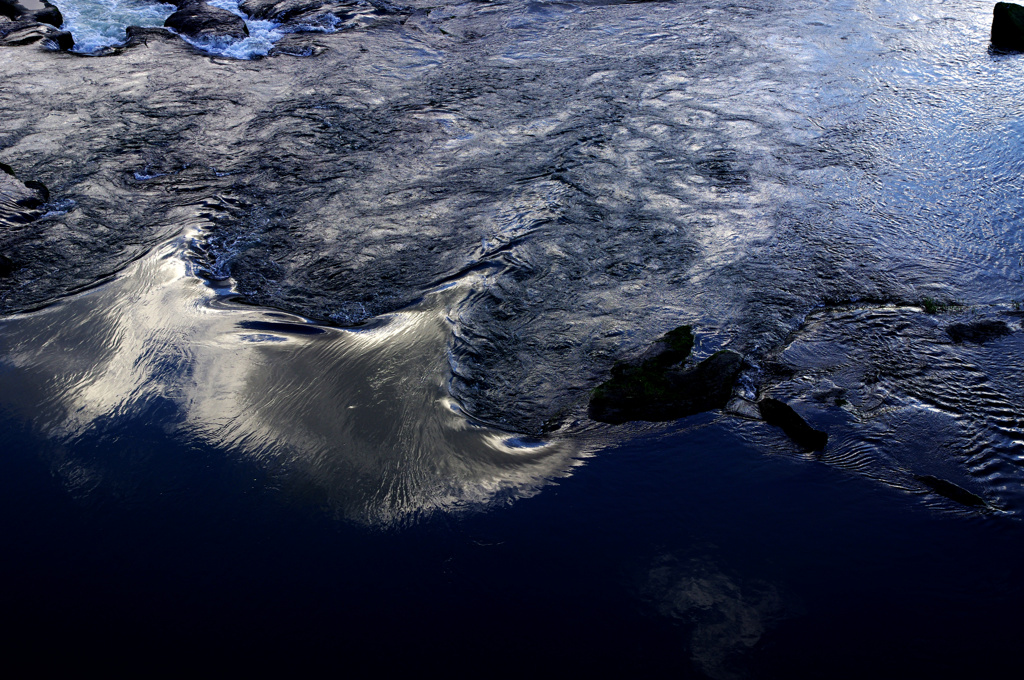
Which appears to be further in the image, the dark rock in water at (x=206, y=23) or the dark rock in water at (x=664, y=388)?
the dark rock in water at (x=206, y=23)

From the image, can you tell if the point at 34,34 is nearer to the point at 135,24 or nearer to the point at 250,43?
the point at 135,24

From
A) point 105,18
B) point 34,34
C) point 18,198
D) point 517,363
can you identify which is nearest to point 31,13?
point 105,18

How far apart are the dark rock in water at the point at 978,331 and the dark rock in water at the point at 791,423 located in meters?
1.19

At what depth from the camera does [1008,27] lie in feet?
24.1

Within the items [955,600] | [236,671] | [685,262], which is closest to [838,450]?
[955,600]

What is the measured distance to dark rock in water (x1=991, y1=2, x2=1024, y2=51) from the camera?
730 cm

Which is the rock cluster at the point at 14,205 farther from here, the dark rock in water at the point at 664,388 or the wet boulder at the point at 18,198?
the dark rock in water at the point at 664,388

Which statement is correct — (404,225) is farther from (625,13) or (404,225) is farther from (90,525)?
(625,13)

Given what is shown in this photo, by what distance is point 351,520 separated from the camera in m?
2.80

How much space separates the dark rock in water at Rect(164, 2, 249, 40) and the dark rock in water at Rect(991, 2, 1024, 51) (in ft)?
28.8

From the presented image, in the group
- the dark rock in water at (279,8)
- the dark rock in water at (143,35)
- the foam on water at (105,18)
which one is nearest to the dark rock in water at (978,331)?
the dark rock in water at (279,8)

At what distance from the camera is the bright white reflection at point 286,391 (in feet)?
9.78

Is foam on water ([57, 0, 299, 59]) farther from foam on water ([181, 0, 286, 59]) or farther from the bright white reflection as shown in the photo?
the bright white reflection

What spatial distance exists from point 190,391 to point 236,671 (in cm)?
161
